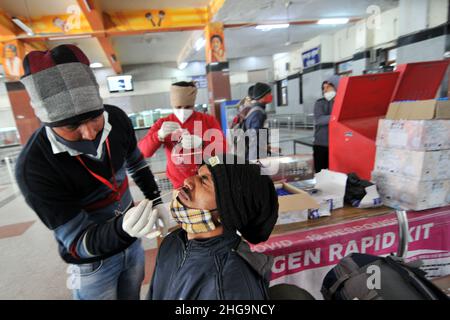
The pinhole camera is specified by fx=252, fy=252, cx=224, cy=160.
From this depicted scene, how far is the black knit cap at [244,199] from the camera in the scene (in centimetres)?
90

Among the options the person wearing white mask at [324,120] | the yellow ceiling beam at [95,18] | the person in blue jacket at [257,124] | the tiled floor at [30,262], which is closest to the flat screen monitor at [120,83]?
the yellow ceiling beam at [95,18]

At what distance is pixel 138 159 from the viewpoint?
1378 mm

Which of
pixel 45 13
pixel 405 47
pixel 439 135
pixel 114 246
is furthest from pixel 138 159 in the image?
pixel 45 13

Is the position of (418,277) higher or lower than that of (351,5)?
lower

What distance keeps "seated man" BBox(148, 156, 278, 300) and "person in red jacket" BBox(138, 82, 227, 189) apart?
0.66 metres

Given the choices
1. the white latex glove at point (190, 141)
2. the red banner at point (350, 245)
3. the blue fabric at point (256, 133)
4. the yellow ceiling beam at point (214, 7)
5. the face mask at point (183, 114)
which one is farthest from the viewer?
the yellow ceiling beam at point (214, 7)

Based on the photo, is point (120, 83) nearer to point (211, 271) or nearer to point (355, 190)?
point (355, 190)

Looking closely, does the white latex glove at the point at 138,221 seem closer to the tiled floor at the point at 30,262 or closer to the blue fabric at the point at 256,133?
the tiled floor at the point at 30,262

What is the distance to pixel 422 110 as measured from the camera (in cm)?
147

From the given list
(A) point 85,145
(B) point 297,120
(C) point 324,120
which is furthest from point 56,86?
(B) point 297,120

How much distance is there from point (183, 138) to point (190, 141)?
6 centimetres
